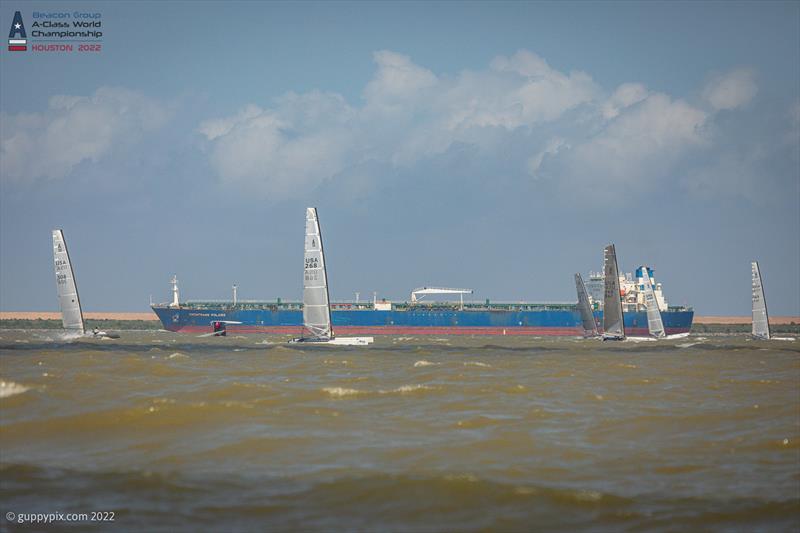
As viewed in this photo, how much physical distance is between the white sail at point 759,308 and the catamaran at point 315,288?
42.3 metres

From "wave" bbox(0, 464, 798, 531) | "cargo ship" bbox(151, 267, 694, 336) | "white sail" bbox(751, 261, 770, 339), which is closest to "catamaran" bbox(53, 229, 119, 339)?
"cargo ship" bbox(151, 267, 694, 336)

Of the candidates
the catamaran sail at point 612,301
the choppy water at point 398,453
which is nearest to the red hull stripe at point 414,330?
the catamaran sail at point 612,301

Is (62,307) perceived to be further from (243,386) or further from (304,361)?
(243,386)

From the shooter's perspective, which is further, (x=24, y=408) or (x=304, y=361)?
(x=304, y=361)

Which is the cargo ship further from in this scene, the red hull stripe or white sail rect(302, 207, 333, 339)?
white sail rect(302, 207, 333, 339)

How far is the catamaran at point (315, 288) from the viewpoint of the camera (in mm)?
41906

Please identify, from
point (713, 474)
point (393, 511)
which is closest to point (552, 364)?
point (713, 474)

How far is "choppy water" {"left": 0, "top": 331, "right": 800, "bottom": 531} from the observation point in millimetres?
9656

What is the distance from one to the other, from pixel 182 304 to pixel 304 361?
7379 cm

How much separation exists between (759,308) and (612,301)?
60.9ft

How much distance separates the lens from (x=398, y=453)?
12758 mm

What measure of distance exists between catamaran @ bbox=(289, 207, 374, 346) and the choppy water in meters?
18.8

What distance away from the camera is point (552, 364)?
32219 mm

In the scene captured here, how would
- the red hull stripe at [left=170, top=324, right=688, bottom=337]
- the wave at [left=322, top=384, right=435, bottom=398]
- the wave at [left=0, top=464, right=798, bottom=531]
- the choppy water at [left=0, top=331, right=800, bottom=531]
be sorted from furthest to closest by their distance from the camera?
the red hull stripe at [left=170, top=324, right=688, bottom=337], the wave at [left=322, top=384, right=435, bottom=398], the choppy water at [left=0, top=331, right=800, bottom=531], the wave at [left=0, top=464, right=798, bottom=531]
